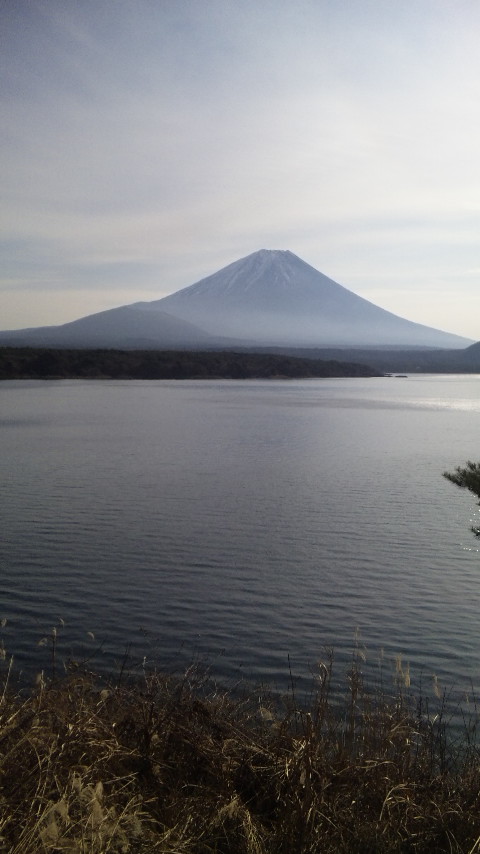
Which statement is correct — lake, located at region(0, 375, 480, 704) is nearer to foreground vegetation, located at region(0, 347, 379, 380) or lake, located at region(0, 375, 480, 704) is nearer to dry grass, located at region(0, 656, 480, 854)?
dry grass, located at region(0, 656, 480, 854)

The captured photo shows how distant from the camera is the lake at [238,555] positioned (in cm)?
688

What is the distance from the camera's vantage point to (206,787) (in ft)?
10.2

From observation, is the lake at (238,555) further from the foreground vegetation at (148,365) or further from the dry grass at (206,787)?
the foreground vegetation at (148,365)

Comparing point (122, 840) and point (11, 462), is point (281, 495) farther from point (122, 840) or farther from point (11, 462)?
point (122, 840)

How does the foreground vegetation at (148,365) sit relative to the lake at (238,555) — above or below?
above

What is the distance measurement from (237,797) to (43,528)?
8556 mm

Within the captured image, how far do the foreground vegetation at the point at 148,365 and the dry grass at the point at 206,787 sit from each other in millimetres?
60892

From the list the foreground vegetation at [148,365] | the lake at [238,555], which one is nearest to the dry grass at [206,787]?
the lake at [238,555]

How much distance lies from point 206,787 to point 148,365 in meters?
68.0

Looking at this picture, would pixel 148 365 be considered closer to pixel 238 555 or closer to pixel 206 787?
pixel 238 555

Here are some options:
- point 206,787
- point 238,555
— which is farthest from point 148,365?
point 206,787

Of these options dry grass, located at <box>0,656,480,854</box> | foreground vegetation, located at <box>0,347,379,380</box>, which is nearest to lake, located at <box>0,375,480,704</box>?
dry grass, located at <box>0,656,480,854</box>

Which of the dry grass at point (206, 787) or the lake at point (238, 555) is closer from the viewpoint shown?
the dry grass at point (206, 787)

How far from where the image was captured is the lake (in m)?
6.88
